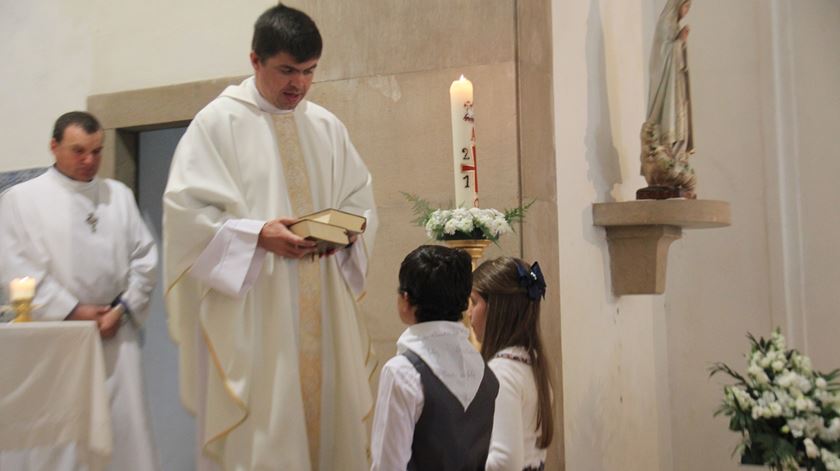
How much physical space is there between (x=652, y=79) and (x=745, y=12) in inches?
62.0

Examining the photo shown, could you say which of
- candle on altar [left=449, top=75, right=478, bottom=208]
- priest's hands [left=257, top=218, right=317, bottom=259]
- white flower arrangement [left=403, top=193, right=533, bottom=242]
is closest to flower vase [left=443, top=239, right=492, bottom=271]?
white flower arrangement [left=403, top=193, right=533, bottom=242]

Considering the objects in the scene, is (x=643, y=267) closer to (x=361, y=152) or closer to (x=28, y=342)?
(x=361, y=152)

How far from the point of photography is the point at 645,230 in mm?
5531

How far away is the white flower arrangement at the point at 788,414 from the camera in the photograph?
14.0ft

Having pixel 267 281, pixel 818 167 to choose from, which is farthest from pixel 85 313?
pixel 818 167

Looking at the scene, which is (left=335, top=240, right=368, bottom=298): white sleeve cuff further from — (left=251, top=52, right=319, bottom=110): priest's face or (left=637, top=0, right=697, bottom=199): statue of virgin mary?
(left=637, top=0, right=697, bottom=199): statue of virgin mary

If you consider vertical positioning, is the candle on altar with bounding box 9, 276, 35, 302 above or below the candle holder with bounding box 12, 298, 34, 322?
above

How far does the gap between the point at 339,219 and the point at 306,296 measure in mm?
378

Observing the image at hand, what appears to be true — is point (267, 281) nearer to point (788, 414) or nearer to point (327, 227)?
point (327, 227)

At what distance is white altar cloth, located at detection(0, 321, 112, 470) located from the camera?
3.62m

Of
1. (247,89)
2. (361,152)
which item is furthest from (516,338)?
(361,152)

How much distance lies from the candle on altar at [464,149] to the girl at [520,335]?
0.30 meters

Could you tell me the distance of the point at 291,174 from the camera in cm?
344

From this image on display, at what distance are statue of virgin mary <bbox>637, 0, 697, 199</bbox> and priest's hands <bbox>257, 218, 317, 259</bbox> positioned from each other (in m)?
2.92
